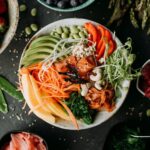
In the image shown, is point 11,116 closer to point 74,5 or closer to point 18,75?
point 18,75

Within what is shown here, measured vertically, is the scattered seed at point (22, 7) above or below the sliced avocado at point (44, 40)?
above

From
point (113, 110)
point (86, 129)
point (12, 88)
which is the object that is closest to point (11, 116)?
point (12, 88)

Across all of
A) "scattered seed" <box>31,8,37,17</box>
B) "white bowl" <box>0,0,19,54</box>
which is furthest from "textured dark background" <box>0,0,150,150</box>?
"white bowl" <box>0,0,19,54</box>

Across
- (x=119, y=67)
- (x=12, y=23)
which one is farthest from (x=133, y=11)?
(x=12, y=23)

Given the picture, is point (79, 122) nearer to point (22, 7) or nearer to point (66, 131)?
point (66, 131)

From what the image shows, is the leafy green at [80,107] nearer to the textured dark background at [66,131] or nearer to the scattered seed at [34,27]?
the textured dark background at [66,131]

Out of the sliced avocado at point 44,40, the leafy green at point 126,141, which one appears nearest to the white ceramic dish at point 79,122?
the sliced avocado at point 44,40
